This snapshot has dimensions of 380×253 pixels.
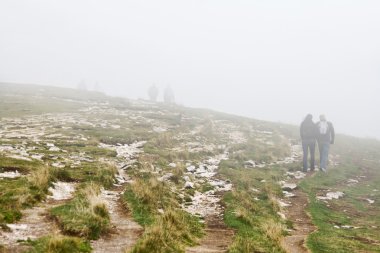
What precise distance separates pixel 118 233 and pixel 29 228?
2.48 m

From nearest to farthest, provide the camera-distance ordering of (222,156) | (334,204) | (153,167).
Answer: (334,204)
(153,167)
(222,156)

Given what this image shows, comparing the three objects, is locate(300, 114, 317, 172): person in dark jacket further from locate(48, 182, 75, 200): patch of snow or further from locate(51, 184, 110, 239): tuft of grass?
locate(51, 184, 110, 239): tuft of grass

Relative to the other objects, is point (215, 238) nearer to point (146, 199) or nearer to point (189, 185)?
point (146, 199)

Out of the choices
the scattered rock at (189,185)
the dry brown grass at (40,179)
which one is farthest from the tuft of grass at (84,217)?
the scattered rock at (189,185)

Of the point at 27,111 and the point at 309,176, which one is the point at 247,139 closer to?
the point at 309,176

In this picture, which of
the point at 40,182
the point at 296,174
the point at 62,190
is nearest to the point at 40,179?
the point at 40,182

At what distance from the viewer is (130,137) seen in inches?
1198

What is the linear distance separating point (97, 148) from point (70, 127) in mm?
8569

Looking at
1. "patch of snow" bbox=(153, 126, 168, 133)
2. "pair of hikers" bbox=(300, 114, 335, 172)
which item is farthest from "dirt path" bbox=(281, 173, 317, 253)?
"patch of snow" bbox=(153, 126, 168, 133)

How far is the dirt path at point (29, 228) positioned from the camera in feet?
28.2

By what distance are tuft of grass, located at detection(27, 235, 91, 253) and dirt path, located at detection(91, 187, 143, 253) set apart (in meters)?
0.45

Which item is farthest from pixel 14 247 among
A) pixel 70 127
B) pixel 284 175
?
pixel 70 127

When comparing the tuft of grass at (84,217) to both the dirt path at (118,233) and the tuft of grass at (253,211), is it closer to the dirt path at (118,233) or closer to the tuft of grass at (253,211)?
the dirt path at (118,233)

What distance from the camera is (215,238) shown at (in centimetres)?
1218
